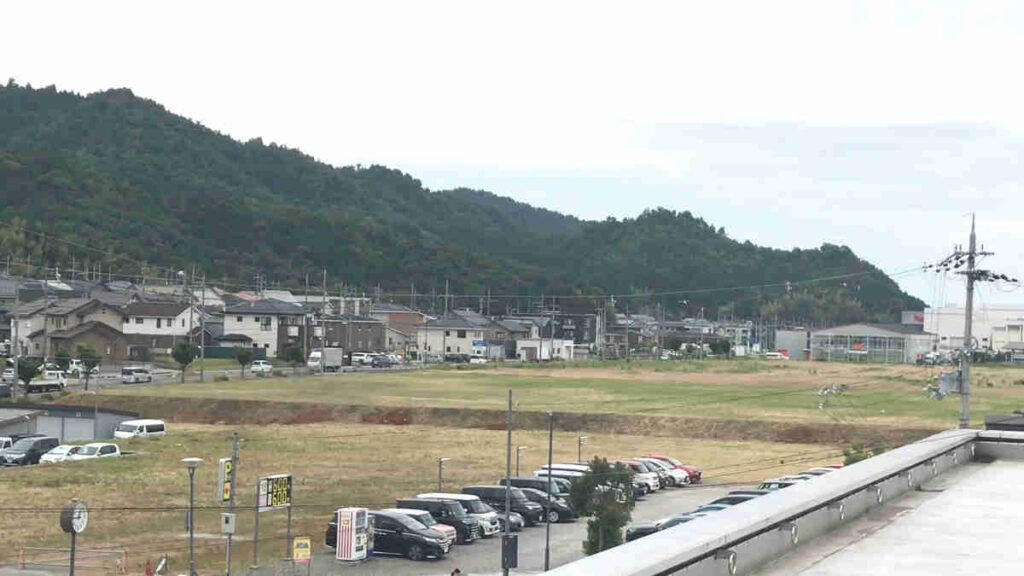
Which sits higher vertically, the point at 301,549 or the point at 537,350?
the point at 537,350

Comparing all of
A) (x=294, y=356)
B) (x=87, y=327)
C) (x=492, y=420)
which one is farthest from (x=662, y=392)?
(x=87, y=327)

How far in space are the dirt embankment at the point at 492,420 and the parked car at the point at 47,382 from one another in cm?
404

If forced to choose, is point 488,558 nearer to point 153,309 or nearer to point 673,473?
point 673,473

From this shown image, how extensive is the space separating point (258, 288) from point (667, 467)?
346 ft

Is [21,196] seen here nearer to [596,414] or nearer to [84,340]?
[84,340]

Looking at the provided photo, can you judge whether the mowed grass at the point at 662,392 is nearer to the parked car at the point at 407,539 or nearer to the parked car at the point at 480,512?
the parked car at the point at 480,512

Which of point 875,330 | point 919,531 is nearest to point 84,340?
point 875,330

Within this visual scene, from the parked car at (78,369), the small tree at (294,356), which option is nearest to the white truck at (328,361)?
the small tree at (294,356)

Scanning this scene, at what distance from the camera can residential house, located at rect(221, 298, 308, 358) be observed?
3821 inches

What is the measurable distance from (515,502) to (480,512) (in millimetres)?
1856

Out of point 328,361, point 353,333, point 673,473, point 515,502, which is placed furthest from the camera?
point 353,333

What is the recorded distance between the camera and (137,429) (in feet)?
152

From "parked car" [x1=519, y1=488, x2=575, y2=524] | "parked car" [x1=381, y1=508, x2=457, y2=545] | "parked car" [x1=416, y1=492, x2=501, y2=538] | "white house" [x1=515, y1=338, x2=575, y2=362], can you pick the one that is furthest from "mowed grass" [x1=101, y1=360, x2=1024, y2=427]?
"parked car" [x1=381, y1=508, x2=457, y2=545]

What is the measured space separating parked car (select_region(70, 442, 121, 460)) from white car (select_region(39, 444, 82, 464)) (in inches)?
5.5
